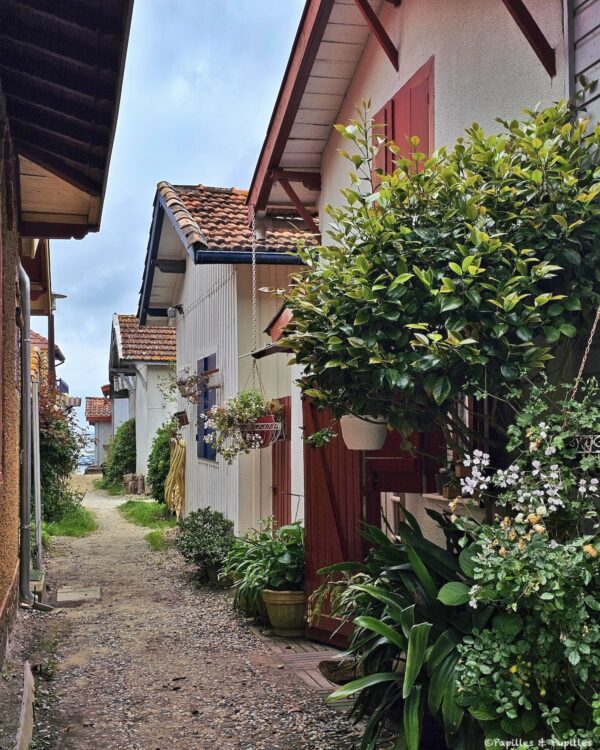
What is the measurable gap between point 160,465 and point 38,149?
13.2m

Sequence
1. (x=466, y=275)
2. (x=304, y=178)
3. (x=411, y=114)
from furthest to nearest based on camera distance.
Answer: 1. (x=304, y=178)
2. (x=411, y=114)
3. (x=466, y=275)

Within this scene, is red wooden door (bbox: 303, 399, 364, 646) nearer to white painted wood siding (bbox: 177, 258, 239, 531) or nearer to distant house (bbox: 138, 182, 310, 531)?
distant house (bbox: 138, 182, 310, 531)

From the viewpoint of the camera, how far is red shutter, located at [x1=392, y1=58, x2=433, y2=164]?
5816mm

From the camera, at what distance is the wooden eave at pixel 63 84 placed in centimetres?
421

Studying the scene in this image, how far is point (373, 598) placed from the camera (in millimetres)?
4430

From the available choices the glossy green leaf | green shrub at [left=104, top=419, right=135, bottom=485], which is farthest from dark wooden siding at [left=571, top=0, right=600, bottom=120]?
green shrub at [left=104, top=419, right=135, bottom=485]

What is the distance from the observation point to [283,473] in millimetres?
9547

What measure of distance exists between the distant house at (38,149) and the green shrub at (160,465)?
9431 millimetres

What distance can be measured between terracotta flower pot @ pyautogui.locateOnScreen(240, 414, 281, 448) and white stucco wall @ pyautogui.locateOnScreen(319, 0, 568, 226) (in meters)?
3.55

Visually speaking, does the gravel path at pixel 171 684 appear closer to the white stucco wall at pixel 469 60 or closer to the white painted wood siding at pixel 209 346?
the white painted wood siding at pixel 209 346

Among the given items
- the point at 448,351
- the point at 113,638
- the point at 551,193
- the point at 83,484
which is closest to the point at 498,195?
the point at 551,193

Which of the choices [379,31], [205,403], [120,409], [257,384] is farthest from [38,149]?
[120,409]

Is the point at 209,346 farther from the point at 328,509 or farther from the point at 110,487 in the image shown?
the point at 110,487

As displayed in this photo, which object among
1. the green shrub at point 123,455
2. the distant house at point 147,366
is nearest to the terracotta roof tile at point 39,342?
the distant house at point 147,366
